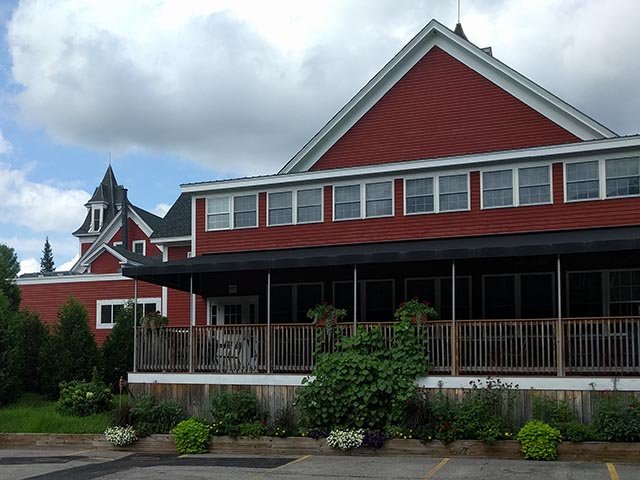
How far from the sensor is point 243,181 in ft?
79.6

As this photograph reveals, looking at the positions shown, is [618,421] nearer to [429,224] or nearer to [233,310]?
[429,224]

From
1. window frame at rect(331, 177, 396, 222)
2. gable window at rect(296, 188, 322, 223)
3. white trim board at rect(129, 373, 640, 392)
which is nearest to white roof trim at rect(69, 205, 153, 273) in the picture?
gable window at rect(296, 188, 322, 223)

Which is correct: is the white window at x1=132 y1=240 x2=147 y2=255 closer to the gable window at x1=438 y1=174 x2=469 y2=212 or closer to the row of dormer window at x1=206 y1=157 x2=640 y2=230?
the row of dormer window at x1=206 y1=157 x2=640 y2=230

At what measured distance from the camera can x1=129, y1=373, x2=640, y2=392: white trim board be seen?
16.8 meters

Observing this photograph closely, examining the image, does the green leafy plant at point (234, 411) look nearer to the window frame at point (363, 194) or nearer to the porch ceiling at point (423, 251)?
the porch ceiling at point (423, 251)

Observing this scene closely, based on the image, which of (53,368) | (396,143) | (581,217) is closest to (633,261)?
(581,217)

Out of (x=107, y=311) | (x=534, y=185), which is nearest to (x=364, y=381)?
(x=534, y=185)

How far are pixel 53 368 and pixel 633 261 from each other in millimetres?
17022

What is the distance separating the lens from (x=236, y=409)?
62.2ft

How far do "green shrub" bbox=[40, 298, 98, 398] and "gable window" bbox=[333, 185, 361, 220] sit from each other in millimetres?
8954

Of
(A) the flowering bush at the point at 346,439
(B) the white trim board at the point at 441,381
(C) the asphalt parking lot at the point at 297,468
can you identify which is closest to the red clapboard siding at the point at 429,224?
(B) the white trim board at the point at 441,381

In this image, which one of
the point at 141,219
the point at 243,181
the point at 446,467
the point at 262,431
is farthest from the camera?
the point at 141,219

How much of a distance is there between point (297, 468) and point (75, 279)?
2014cm

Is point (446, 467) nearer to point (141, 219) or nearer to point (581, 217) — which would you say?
point (581, 217)
